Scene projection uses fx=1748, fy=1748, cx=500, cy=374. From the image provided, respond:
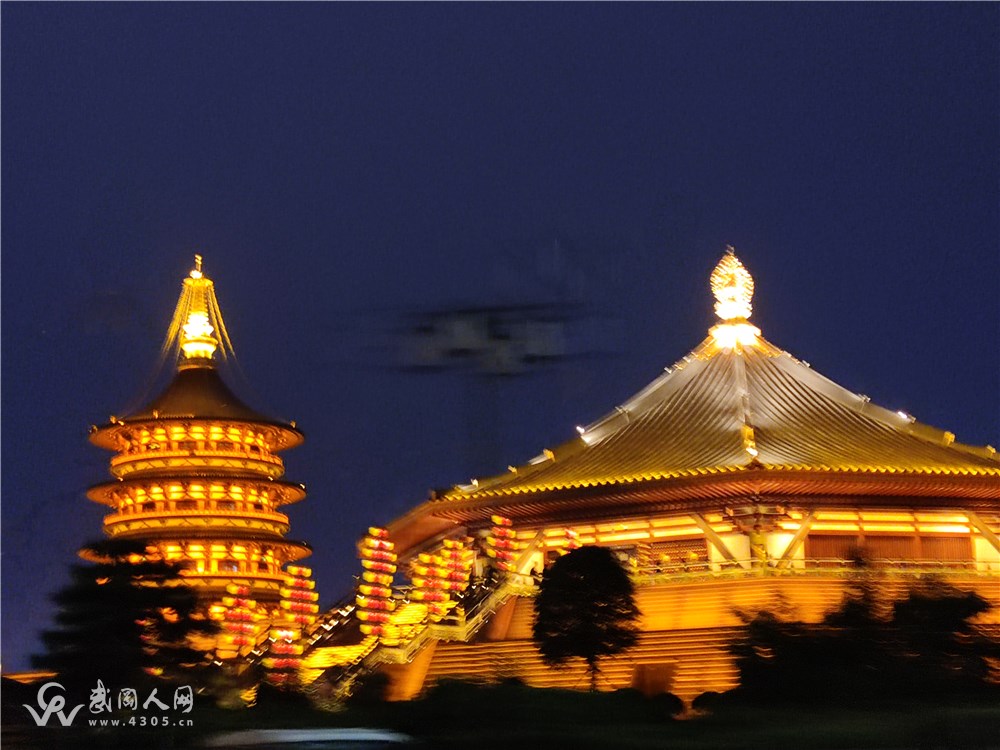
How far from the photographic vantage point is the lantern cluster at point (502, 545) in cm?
2672

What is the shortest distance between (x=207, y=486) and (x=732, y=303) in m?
11.0

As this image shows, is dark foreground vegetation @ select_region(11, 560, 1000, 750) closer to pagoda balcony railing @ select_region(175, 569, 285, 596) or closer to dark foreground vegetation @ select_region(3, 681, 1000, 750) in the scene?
dark foreground vegetation @ select_region(3, 681, 1000, 750)

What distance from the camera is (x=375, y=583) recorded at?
27219 millimetres

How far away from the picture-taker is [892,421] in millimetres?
29469

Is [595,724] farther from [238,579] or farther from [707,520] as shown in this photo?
[238,579]

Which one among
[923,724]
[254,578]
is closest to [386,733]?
[923,724]

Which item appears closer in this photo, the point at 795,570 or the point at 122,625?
the point at 122,625

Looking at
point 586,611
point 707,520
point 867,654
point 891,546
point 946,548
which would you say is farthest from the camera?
point 946,548

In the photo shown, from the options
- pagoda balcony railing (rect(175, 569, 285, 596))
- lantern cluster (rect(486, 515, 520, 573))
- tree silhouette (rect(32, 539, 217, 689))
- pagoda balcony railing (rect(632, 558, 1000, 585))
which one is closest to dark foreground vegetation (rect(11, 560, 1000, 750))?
tree silhouette (rect(32, 539, 217, 689))

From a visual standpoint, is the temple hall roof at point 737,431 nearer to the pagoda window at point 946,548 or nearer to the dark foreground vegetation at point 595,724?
the pagoda window at point 946,548

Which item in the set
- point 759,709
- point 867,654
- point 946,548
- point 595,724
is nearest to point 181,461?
point 946,548

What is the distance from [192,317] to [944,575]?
775 inches

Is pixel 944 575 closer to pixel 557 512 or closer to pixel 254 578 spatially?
pixel 557 512

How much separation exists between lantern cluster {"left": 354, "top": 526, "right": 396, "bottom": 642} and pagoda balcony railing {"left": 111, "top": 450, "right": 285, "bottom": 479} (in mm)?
6635
